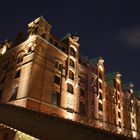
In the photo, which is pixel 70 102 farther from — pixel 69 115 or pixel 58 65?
pixel 58 65

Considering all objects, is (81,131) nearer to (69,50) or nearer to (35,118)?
(35,118)

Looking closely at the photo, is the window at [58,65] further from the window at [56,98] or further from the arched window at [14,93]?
the arched window at [14,93]

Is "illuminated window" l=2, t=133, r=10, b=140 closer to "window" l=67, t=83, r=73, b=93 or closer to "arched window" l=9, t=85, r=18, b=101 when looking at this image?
"arched window" l=9, t=85, r=18, b=101

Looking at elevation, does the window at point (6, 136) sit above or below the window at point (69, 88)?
below

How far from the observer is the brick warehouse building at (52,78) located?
97.1 feet

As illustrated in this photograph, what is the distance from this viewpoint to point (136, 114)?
59938mm

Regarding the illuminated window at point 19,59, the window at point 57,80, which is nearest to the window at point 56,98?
the window at point 57,80

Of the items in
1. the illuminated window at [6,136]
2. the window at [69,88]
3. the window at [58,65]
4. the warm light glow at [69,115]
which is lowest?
the illuminated window at [6,136]

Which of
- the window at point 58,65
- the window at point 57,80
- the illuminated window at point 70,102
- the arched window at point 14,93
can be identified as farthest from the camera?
the window at point 58,65

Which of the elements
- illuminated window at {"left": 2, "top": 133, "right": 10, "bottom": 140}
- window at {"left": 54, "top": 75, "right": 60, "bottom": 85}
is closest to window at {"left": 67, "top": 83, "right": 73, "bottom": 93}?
window at {"left": 54, "top": 75, "right": 60, "bottom": 85}

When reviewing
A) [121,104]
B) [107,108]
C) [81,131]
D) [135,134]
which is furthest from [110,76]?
[81,131]

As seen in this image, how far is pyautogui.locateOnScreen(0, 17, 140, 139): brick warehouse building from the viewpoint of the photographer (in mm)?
29598

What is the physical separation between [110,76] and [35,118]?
41.0m

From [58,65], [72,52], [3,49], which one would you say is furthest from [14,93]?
[72,52]
